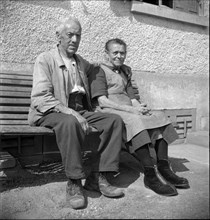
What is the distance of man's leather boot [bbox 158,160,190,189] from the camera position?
112 inches

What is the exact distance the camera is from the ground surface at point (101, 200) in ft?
7.52

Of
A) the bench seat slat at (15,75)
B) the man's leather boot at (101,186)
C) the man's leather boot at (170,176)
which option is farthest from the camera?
the bench seat slat at (15,75)

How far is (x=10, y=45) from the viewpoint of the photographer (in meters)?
3.54

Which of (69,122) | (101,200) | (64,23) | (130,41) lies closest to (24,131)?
(69,122)

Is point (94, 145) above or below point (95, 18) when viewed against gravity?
below

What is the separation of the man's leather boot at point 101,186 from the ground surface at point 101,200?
5 centimetres

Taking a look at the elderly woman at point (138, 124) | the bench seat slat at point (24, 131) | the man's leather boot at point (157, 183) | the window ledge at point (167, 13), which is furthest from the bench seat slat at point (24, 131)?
the window ledge at point (167, 13)

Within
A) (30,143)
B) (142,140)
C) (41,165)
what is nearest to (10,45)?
(30,143)

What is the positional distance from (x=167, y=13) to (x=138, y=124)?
8.61 feet

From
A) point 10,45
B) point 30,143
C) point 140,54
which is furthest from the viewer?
point 140,54

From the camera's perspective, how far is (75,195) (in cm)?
246

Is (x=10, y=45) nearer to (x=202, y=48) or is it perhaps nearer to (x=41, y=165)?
(x=41, y=165)

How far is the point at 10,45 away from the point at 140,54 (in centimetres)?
196

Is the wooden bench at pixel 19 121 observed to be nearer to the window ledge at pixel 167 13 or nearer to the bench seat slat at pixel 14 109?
the bench seat slat at pixel 14 109
